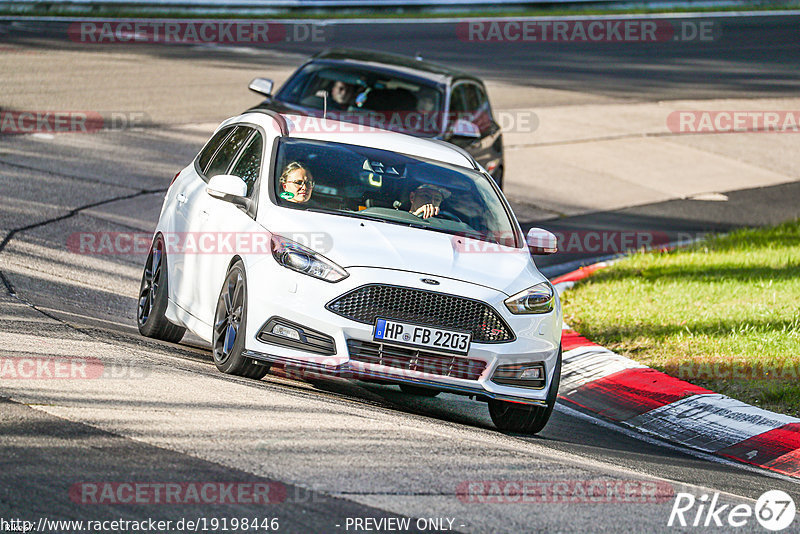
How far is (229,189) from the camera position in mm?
7785

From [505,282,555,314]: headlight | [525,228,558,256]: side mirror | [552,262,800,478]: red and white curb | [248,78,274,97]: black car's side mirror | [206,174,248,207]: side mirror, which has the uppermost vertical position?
[248,78,274,97]: black car's side mirror

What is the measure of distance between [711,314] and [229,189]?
507 cm

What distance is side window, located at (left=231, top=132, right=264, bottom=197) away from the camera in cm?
820

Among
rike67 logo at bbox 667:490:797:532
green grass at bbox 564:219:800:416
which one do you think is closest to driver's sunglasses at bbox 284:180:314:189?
rike67 logo at bbox 667:490:797:532

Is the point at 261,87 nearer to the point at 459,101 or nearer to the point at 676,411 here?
the point at 459,101

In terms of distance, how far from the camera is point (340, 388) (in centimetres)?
813

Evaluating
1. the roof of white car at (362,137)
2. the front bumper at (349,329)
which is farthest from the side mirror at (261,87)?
the front bumper at (349,329)

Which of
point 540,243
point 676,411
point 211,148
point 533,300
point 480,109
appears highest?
point 211,148

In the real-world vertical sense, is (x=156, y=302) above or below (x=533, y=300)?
below

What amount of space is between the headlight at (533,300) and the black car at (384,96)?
6003 mm

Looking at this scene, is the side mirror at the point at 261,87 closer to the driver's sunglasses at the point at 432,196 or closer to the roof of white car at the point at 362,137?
the roof of white car at the point at 362,137

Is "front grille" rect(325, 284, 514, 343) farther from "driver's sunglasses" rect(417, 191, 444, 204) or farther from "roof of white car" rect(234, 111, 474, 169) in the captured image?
"roof of white car" rect(234, 111, 474, 169)

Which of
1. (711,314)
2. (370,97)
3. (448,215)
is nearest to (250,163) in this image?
(448,215)

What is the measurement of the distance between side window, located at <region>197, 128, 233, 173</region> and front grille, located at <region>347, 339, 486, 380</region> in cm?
268
